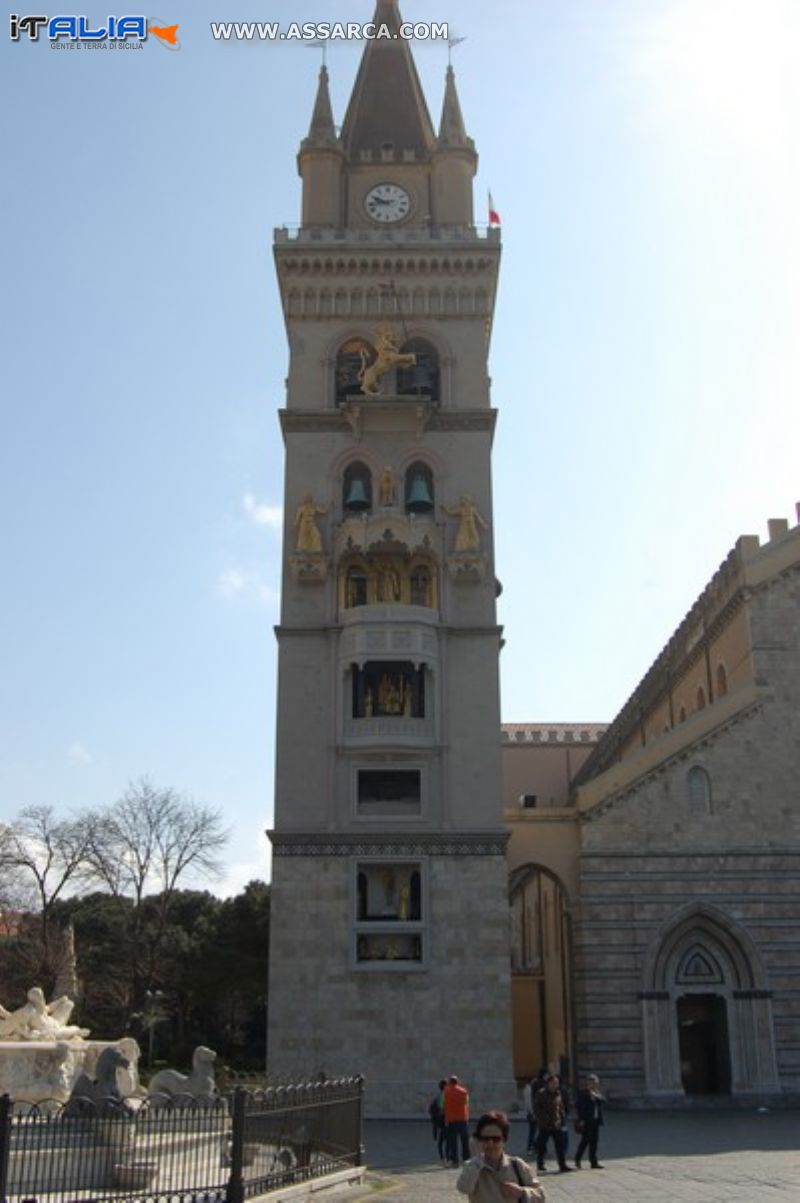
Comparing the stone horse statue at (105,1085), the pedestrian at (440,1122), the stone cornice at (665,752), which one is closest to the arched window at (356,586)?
the stone cornice at (665,752)

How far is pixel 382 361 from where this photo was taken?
42000 mm

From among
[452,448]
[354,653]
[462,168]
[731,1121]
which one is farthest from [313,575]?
[731,1121]

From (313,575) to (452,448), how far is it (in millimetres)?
6839

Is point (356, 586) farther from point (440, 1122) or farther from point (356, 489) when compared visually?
point (440, 1122)

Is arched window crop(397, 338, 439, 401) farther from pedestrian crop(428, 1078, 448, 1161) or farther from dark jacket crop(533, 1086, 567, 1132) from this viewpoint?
dark jacket crop(533, 1086, 567, 1132)

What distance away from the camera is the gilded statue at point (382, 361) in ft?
137

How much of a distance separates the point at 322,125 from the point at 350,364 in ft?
34.0

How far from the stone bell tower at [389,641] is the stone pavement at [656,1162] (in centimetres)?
393

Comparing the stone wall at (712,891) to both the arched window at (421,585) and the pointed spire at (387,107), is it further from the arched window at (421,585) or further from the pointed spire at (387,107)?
the pointed spire at (387,107)

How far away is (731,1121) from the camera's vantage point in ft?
103

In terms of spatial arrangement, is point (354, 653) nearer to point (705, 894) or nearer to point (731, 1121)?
point (705, 894)

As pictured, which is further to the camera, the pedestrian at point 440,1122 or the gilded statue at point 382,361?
the gilded statue at point 382,361

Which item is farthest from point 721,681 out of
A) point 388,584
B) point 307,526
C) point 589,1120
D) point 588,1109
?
point 589,1120

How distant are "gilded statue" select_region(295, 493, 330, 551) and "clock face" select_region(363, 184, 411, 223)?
39.6ft
